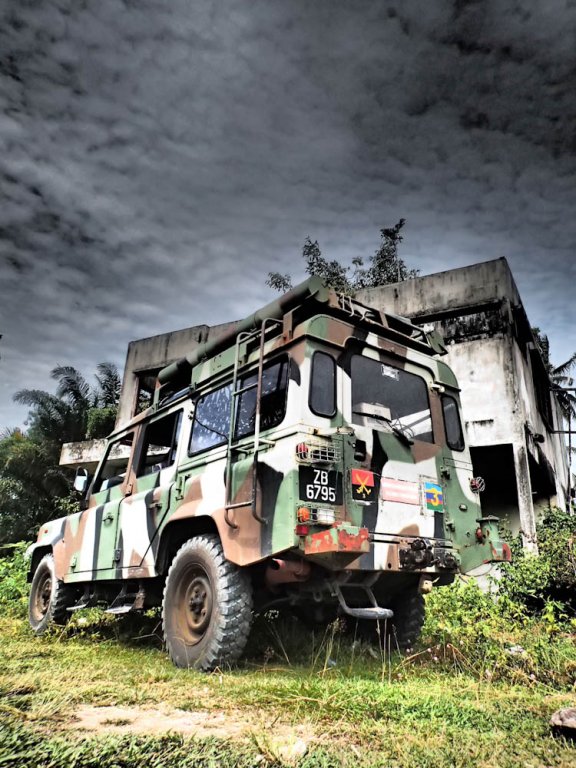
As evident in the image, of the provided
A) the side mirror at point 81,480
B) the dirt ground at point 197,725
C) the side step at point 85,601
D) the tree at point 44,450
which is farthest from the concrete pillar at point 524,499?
the tree at point 44,450

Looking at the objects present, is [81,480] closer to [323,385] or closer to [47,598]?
[47,598]

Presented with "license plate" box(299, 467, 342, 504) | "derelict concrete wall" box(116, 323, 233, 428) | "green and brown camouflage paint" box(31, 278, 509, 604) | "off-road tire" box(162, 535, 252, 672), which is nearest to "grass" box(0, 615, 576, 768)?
"off-road tire" box(162, 535, 252, 672)

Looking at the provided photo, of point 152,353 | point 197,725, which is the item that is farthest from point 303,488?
point 152,353

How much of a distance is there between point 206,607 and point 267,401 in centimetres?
168

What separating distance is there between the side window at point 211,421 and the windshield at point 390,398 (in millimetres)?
1201

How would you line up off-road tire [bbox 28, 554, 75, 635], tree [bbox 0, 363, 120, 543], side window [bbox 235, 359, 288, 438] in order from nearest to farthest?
side window [bbox 235, 359, 288, 438] → off-road tire [bbox 28, 554, 75, 635] → tree [bbox 0, 363, 120, 543]

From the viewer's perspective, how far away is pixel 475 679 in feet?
13.9

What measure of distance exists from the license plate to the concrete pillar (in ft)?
24.9

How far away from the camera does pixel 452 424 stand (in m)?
5.69

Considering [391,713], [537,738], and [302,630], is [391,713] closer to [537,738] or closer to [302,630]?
[537,738]

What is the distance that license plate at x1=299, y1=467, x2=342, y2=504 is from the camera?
402 cm

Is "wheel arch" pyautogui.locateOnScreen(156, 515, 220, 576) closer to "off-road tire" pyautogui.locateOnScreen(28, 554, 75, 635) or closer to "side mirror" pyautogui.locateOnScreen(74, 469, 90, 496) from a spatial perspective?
"off-road tire" pyautogui.locateOnScreen(28, 554, 75, 635)

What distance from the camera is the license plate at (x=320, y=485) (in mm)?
4020

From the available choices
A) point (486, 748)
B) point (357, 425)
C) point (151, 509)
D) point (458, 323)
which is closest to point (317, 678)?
point (486, 748)
